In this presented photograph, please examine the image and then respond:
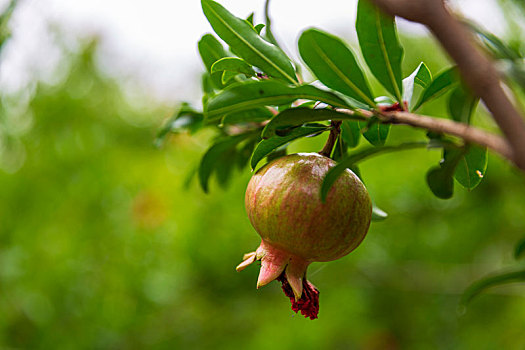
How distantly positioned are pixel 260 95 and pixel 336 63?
0.08 meters

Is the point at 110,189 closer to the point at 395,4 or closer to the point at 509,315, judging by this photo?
the point at 509,315

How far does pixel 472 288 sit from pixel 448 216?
4.64 feet

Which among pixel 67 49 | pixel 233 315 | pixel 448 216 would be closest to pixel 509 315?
pixel 448 216

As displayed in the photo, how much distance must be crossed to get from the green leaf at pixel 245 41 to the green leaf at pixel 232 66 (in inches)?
0.4

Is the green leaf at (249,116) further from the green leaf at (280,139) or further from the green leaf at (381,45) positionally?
the green leaf at (381,45)

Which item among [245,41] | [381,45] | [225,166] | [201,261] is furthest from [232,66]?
[201,261]

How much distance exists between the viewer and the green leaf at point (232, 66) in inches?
19.3

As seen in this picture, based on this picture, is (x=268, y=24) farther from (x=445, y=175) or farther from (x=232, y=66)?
(x=445, y=175)

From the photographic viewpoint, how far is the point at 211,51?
0.56 m

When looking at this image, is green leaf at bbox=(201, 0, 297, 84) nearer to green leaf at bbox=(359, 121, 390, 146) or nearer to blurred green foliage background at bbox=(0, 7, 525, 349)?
green leaf at bbox=(359, 121, 390, 146)

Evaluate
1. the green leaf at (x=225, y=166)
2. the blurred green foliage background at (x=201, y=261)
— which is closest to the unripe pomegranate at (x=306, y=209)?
the green leaf at (x=225, y=166)

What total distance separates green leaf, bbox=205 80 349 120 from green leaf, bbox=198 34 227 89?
0.12 m

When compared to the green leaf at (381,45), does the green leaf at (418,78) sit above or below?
below

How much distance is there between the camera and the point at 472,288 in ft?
1.54
